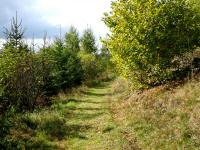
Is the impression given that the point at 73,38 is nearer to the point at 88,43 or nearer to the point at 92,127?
the point at 88,43

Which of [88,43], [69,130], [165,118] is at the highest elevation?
[88,43]

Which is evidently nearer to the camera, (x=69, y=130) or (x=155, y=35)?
(x=69, y=130)

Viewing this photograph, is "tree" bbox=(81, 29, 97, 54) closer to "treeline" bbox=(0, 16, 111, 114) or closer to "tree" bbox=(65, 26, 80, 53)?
"tree" bbox=(65, 26, 80, 53)

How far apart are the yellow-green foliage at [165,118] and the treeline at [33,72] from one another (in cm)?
625

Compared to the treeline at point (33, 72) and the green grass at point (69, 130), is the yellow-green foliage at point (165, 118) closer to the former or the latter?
the green grass at point (69, 130)

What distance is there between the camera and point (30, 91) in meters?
26.0

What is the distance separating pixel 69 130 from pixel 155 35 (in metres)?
Answer: 7.98

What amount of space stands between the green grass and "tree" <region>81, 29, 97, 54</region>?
40325mm

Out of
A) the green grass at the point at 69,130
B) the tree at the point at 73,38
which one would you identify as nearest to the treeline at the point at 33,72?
the green grass at the point at 69,130

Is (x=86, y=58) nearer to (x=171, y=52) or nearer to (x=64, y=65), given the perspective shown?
(x=64, y=65)

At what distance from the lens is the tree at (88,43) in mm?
66188

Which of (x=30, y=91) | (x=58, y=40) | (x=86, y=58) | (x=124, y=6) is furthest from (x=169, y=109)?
(x=86, y=58)

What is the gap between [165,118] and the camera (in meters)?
16.9

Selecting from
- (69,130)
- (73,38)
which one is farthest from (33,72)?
(73,38)
